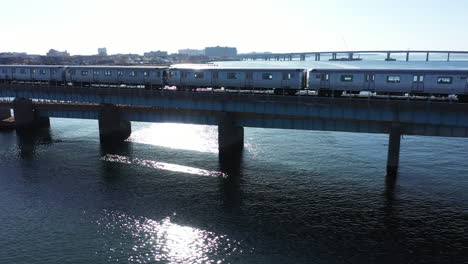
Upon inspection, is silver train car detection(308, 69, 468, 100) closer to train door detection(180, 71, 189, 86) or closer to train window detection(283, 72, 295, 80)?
train window detection(283, 72, 295, 80)

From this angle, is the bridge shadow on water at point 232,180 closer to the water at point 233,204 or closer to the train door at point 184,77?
the water at point 233,204

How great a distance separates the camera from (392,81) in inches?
1630

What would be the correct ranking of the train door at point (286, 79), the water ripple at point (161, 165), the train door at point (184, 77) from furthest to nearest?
the train door at point (184, 77)
the train door at point (286, 79)
the water ripple at point (161, 165)

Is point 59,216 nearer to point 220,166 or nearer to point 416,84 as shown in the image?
point 220,166

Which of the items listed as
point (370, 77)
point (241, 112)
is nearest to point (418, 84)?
point (370, 77)

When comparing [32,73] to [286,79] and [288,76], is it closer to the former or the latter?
[286,79]

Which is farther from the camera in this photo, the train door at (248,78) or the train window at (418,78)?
the train door at (248,78)

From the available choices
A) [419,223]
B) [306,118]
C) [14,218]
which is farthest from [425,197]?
[14,218]

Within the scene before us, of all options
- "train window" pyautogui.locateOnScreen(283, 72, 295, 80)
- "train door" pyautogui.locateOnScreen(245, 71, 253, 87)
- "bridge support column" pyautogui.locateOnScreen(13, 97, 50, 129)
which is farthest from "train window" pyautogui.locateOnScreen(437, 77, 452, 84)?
"bridge support column" pyautogui.locateOnScreen(13, 97, 50, 129)

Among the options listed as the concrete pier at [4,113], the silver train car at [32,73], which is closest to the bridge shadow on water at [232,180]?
the silver train car at [32,73]

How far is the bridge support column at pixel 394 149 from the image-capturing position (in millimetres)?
40534

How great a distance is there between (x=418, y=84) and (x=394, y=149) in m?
7.89

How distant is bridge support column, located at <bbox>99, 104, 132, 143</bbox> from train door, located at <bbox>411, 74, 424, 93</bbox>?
44289 mm

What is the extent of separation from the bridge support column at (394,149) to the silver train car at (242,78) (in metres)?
12.5
